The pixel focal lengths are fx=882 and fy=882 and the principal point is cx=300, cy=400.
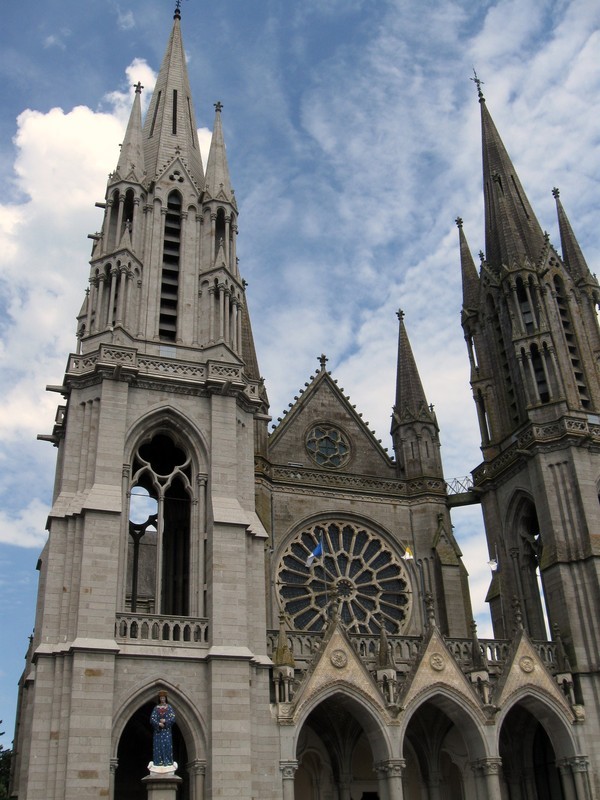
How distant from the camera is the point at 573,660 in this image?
27188mm

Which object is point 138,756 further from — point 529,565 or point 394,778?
point 529,565

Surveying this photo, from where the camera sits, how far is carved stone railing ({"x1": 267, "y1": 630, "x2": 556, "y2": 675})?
83.6 ft

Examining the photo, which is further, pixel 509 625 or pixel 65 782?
pixel 509 625

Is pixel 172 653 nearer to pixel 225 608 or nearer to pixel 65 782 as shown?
pixel 225 608

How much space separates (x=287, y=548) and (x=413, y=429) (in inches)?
295

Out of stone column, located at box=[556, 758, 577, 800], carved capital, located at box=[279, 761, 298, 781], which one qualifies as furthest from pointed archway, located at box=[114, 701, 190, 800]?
stone column, located at box=[556, 758, 577, 800]

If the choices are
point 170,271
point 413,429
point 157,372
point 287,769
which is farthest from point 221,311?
point 287,769

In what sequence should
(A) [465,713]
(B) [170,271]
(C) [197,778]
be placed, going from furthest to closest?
(B) [170,271], (A) [465,713], (C) [197,778]

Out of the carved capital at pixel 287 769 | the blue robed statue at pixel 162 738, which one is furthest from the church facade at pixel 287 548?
the blue robed statue at pixel 162 738

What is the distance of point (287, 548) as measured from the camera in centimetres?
3066

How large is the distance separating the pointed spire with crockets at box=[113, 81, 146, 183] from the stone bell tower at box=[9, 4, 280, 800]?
81 mm

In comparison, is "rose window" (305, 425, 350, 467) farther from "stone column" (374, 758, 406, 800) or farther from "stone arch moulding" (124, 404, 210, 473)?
"stone column" (374, 758, 406, 800)

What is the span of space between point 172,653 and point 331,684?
4.62m

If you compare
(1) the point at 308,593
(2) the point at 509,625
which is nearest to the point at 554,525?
(2) the point at 509,625
